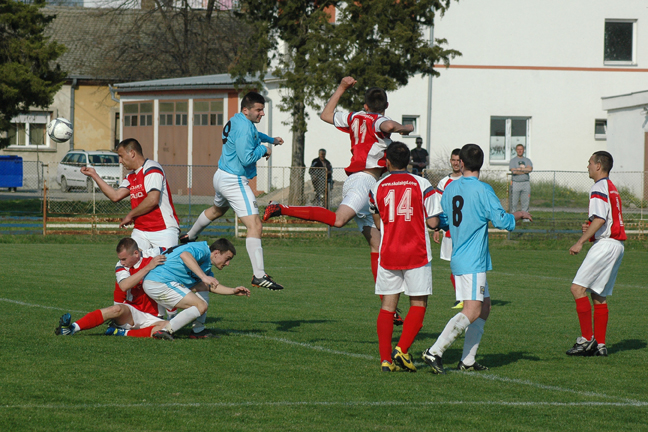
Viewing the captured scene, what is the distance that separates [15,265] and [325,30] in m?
14.3

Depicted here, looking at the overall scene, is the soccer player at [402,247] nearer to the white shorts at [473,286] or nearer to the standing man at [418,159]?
the white shorts at [473,286]

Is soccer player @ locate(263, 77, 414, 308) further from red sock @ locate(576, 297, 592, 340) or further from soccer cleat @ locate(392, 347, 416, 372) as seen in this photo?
red sock @ locate(576, 297, 592, 340)

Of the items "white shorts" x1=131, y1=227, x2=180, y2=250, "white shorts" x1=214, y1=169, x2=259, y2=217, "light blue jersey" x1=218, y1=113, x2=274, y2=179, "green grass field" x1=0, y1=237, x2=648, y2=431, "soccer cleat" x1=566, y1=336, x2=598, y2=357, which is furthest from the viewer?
"white shorts" x1=214, y1=169, x2=259, y2=217

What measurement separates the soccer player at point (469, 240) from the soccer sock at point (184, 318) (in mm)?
2581

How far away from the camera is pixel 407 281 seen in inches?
286

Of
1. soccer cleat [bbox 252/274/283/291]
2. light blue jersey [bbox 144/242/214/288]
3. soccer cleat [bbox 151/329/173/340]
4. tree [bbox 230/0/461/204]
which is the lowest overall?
soccer cleat [bbox 151/329/173/340]

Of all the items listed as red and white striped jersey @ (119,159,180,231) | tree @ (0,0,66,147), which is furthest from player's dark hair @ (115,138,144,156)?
tree @ (0,0,66,147)

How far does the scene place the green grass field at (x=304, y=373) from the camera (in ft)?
18.8

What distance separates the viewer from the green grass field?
5.73 meters

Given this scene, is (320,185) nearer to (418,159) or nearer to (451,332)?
(418,159)

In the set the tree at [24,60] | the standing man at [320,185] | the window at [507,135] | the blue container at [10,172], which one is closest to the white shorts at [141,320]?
the standing man at [320,185]

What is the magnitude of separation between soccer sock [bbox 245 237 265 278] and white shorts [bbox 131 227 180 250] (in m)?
0.87

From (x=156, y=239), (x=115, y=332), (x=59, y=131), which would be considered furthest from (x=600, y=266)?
(x=59, y=131)

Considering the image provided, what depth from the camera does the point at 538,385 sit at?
23.0 ft
